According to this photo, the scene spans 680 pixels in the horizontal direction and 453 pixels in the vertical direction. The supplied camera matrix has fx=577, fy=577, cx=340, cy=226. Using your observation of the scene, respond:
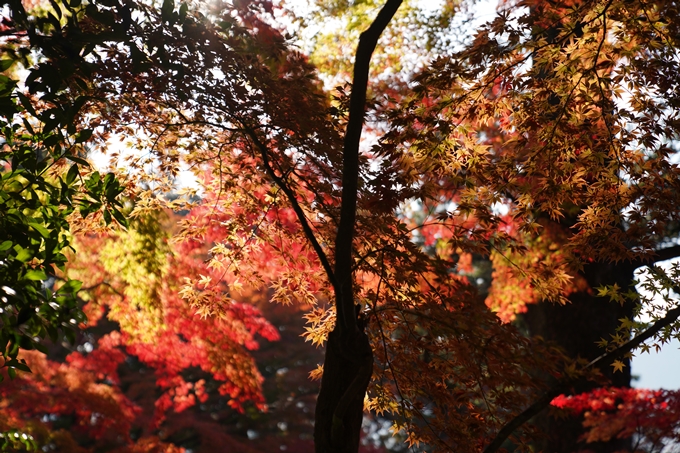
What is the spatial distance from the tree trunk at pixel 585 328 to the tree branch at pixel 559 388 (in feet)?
12.8

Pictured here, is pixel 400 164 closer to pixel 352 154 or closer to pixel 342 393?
pixel 352 154

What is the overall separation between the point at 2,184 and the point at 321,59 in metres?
5.32

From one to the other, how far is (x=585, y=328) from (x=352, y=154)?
570cm

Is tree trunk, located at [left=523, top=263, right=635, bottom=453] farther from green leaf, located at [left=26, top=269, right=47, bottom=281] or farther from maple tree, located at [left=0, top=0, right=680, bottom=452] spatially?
green leaf, located at [left=26, top=269, right=47, bottom=281]

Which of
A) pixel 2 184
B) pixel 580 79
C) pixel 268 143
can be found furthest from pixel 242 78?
pixel 580 79

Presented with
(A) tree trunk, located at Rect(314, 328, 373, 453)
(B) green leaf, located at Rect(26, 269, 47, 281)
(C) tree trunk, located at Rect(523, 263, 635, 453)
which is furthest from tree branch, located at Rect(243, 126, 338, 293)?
(C) tree trunk, located at Rect(523, 263, 635, 453)

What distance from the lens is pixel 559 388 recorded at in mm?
3031

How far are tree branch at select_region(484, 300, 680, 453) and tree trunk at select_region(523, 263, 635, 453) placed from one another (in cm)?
390

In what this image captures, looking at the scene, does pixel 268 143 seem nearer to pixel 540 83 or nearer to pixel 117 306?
pixel 540 83

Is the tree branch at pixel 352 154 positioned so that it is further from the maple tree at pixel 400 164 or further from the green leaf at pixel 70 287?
the green leaf at pixel 70 287

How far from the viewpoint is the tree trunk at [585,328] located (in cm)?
718

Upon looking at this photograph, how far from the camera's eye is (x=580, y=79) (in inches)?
136

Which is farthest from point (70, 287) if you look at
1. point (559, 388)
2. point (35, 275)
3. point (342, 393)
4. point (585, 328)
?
point (585, 328)

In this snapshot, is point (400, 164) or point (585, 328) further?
point (585, 328)
